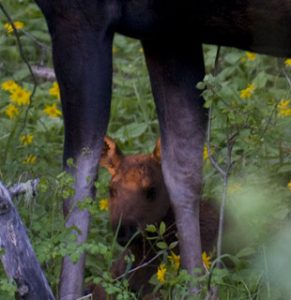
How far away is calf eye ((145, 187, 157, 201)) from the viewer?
246 inches

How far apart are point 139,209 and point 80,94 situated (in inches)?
29.3

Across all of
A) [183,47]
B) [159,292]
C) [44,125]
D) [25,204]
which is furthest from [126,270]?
[44,125]

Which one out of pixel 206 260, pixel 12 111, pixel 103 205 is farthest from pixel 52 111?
pixel 206 260

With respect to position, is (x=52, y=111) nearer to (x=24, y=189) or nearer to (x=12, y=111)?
(x=12, y=111)

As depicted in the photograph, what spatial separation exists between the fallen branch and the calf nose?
1.06m

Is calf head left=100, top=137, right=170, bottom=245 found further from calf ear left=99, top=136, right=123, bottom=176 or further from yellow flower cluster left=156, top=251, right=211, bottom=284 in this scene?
yellow flower cluster left=156, top=251, right=211, bottom=284

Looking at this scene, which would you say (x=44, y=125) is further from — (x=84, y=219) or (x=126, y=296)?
(x=126, y=296)

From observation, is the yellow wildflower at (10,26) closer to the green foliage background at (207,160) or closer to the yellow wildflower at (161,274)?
the green foliage background at (207,160)

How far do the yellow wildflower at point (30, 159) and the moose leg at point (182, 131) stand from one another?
891 mm

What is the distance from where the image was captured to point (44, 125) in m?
7.82

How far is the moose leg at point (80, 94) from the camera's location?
5617 mm

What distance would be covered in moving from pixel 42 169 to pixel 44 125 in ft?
3.07

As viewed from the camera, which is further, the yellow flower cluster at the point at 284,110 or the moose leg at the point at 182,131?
the yellow flower cluster at the point at 284,110

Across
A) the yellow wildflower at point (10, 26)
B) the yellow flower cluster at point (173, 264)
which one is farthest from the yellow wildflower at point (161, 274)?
the yellow wildflower at point (10, 26)
